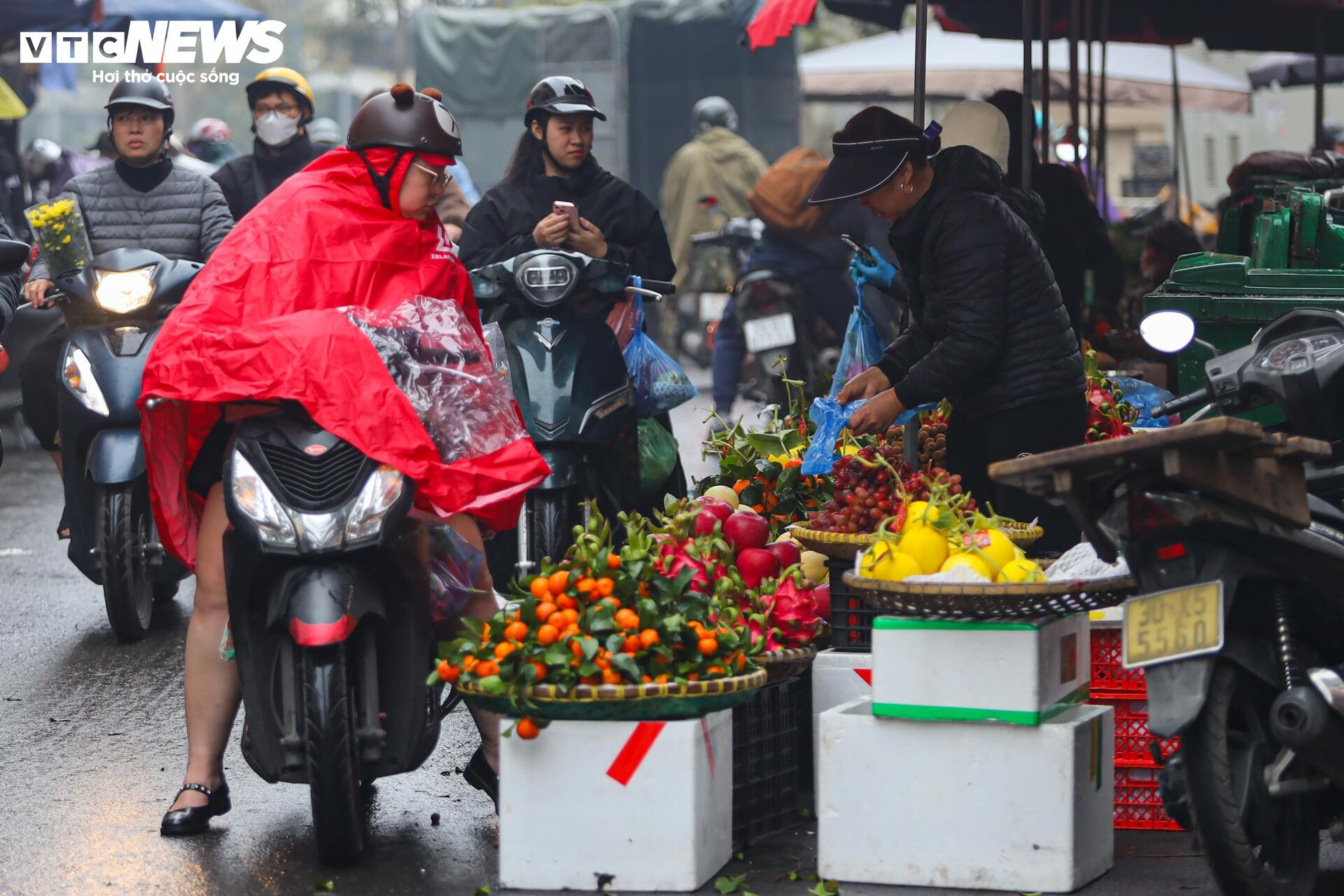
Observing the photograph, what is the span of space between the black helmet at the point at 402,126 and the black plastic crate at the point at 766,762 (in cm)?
168

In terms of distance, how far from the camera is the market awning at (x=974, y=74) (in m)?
18.8

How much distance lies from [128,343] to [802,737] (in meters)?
3.79

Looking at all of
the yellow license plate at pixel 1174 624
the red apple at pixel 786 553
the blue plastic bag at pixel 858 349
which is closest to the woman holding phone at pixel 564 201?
the blue plastic bag at pixel 858 349

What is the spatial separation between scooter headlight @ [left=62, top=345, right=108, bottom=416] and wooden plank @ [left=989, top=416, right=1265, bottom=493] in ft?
15.6

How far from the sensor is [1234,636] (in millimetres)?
4230

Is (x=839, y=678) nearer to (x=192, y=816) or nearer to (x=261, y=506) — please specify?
(x=261, y=506)

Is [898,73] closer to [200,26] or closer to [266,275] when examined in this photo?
[200,26]

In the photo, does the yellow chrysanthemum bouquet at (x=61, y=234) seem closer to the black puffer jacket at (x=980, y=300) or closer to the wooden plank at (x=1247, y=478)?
the black puffer jacket at (x=980, y=300)

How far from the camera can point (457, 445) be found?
Answer: 495cm

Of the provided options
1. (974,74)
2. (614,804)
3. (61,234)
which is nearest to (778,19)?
(61,234)

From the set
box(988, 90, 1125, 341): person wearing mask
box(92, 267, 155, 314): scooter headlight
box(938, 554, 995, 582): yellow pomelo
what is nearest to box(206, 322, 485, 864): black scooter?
box(938, 554, 995, 582): yellow pomelo

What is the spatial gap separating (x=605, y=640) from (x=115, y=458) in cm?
381

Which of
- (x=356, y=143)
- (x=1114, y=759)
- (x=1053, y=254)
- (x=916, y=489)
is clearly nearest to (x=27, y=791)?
(x=356, y=143)

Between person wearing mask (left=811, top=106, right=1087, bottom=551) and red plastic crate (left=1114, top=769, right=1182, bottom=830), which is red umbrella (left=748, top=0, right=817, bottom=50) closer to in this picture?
person wearing mask (left=811, top=106, right=1087, bottom=551)
